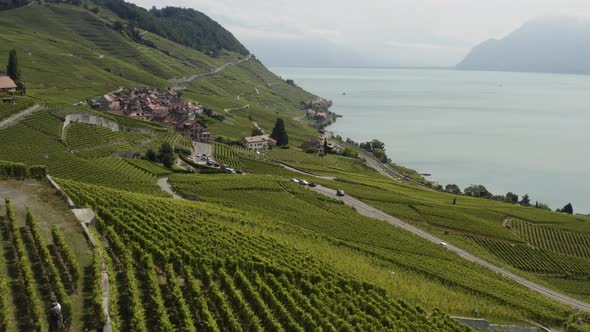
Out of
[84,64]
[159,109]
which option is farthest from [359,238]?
[84,64]

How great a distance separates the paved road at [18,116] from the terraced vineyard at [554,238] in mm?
79073

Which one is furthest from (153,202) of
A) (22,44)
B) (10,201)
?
(22,44)

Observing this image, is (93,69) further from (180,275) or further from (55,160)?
(180,275)

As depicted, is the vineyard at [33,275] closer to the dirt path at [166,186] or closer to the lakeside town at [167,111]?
the dirt path at [166,186]

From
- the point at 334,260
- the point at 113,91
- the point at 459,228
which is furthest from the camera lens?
the point at 113,91

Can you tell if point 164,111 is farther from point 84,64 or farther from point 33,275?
point 33,275

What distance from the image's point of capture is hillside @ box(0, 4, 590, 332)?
24.1 m

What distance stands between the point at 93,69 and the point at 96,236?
131 metres

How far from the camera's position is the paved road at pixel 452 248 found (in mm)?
54781

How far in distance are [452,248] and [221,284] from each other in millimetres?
44673

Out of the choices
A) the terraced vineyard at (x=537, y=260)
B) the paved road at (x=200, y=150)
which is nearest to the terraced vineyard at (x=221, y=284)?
the terraced vineyard at (x=537, y=260)

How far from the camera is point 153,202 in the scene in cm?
4384

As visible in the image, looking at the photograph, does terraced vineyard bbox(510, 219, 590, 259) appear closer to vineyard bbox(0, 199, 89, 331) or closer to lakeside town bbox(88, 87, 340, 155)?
lakeside town bbox(88, 87, 340, 155)

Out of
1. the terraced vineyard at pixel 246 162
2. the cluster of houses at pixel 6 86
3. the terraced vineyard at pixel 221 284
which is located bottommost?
the terraced vineyard at pixel 221 284
